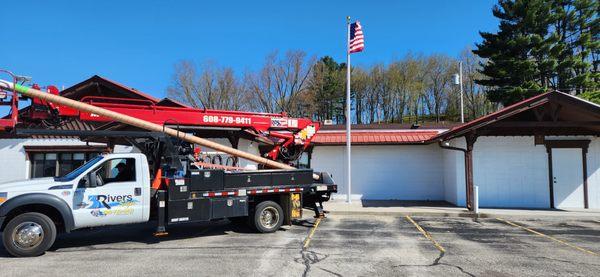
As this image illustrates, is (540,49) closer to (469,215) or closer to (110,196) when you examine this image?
(469,215)

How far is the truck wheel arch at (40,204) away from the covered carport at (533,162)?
1276 cm

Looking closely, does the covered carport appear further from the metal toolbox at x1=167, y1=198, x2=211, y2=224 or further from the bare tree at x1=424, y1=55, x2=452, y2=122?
the bare tree at x1=424, y1=55, x2=452, y2=122

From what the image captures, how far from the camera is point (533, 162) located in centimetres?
1664

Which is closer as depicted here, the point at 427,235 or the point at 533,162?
the point at 427,235

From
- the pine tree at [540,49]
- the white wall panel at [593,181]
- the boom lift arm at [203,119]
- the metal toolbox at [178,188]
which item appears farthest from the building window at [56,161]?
the pine tree at [540,49]

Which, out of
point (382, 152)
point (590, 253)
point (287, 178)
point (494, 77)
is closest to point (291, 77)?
point (494, 77)

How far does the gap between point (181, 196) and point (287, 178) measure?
288 centimetres

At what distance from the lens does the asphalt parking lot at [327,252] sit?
23.0 ft

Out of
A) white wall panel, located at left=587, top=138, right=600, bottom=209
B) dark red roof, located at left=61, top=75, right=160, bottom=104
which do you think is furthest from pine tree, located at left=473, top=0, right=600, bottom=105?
dark red roof, located at left=61, top=75, right=160, bottom=104

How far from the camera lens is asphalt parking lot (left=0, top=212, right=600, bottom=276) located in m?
7.01

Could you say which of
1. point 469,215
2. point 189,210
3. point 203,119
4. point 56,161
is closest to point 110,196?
point 189,210

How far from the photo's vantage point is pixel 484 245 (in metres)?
9.20

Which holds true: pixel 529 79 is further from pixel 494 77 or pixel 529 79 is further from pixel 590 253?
pixel 590 253

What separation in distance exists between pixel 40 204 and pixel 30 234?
0.59m
